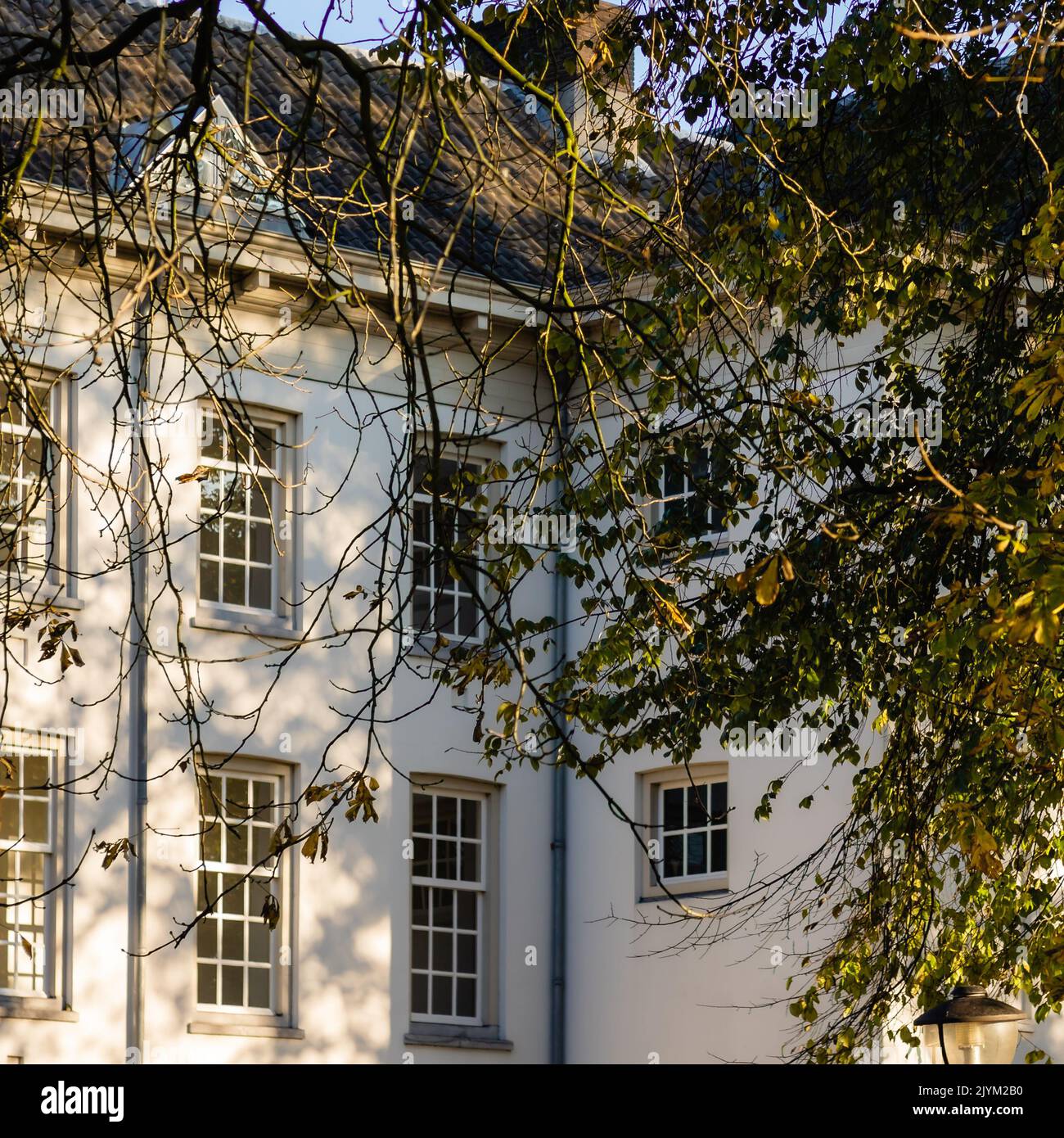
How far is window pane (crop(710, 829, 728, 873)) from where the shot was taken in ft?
62.6

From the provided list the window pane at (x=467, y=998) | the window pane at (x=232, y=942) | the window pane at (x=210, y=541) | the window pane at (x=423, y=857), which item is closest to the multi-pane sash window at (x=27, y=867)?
the window pane at (x=232, y=942)

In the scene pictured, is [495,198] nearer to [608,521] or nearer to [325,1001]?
[608,521]

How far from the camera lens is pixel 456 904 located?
64.5ft

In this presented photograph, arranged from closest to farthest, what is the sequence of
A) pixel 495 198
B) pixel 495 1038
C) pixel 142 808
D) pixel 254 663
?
pixel 142 808, pixel 254 663, pixel 495 1038, pixel 495 198

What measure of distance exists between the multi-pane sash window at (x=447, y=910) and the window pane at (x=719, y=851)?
7.58ft

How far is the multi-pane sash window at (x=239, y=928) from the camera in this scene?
17.7 m

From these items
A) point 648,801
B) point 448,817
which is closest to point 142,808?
point 448,817

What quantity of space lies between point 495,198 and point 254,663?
5.91 m

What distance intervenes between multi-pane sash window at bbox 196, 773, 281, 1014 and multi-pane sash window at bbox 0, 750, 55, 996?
4.67 feet

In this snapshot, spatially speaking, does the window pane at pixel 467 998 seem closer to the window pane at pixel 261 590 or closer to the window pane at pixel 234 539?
the window pane at pixel 261 590

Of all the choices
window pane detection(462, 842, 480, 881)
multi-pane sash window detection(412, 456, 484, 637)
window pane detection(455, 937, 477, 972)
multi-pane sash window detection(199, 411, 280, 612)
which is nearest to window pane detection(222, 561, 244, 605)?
multi-pane sash window detection(199, 411, 280, 612)

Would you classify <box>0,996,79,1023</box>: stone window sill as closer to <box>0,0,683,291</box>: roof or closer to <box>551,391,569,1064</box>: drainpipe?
<box>551,391,569,1064</box>: drainpipe

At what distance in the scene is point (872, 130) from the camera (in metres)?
9.92

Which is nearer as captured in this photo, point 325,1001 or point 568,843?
point 325,1001
